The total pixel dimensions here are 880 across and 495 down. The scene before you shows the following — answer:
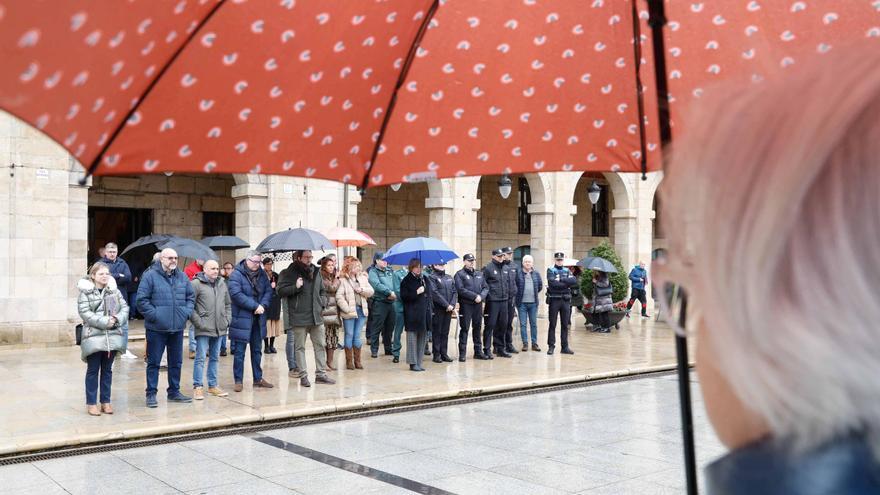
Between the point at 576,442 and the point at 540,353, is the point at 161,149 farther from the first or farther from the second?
the point at 540,353

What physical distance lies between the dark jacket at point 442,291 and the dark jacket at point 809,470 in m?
13.0

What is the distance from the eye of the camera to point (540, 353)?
1523 centimetres

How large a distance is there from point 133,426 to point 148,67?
23.4ft

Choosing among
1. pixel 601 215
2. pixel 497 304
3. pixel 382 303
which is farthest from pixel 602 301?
pixel 601 215

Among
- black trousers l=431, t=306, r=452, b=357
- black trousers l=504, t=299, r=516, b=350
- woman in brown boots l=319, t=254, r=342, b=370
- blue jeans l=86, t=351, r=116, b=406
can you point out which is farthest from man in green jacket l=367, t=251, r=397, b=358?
blue jeans l=86, t=351, r=116, b=406

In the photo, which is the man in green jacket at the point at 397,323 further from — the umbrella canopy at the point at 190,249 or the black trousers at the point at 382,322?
the umbrella canopy at the point at 190,249

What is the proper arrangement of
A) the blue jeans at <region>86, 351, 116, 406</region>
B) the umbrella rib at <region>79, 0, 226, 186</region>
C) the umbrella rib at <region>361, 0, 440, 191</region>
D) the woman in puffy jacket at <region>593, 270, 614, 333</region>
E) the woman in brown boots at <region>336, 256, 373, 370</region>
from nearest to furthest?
1. the umbrella rib at <region>79, 0, 226, 186</region>
2. the umbrella rib at <region>361, 0, 440, 191</region>
3. the blue jeans at <region>86, 351, 116, 406</region>
4. the woman in brown boots at <region>336, 256, 373, 370</region>
5. the woman in puffy jacket at <region>593, 270, 614, 333</region>

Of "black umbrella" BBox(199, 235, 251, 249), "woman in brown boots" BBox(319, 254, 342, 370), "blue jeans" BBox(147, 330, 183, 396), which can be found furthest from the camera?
"black umbrella" BBox(199, 235, 251, 249)

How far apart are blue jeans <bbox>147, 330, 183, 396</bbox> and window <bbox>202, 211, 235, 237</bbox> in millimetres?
13384

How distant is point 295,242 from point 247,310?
1.61 metres

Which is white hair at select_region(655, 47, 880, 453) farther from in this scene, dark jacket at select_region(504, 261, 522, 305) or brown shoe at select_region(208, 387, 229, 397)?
dark jacket at select_region(504, 261, 522, 305)

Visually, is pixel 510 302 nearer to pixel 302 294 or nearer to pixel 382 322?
pixel 382 322

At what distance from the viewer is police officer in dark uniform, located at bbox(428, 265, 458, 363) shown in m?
13.8

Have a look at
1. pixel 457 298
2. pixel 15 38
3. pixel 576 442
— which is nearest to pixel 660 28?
pixel 15 38
